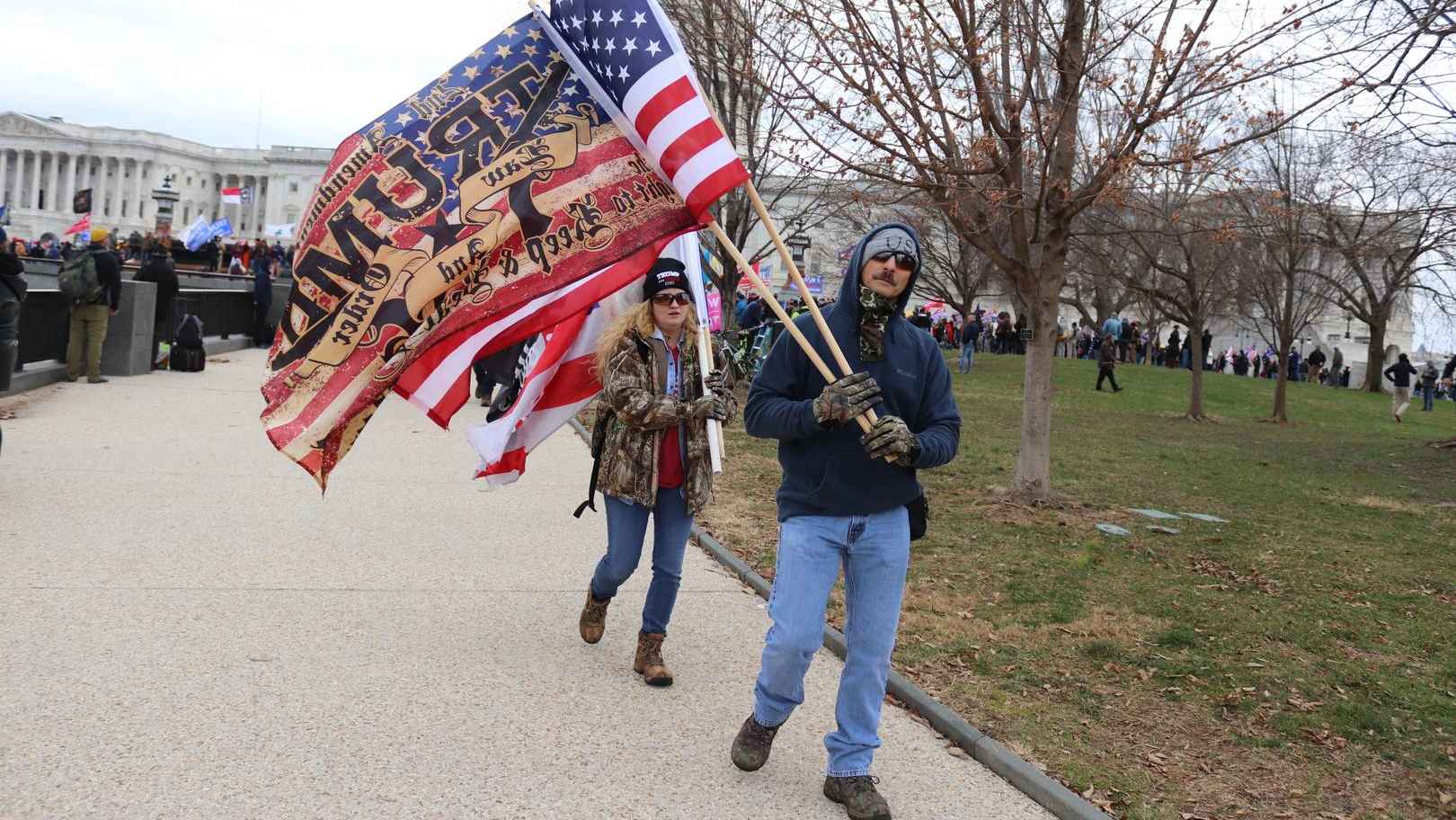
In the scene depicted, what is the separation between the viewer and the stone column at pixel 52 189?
388ft

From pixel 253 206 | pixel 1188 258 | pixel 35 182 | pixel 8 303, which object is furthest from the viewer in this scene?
pixel 253 206

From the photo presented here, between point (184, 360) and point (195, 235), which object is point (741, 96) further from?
point (195, 235)

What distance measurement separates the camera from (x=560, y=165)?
16.8 feet

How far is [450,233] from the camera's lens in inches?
195

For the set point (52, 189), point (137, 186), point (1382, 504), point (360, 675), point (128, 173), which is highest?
point (128, 173)

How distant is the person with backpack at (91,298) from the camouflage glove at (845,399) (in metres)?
13.5

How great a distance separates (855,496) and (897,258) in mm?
815

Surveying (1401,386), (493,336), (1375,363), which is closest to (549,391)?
(493,336)

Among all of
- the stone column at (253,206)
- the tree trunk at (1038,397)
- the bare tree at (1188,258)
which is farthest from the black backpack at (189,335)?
the stone column at (253,206)

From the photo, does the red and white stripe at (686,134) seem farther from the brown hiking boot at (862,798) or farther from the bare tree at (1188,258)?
the bare tree at (1188,258)

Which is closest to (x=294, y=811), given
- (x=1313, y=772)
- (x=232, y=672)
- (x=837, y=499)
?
(x=232, y=672)

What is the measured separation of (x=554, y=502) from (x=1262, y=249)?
65.6 feet

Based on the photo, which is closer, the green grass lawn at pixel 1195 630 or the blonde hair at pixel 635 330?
the green grass lawn at pixel 1195 630

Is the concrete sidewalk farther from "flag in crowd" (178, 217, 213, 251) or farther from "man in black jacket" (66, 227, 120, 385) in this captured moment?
"flag in crowd" (178, 217, 213, 251)
